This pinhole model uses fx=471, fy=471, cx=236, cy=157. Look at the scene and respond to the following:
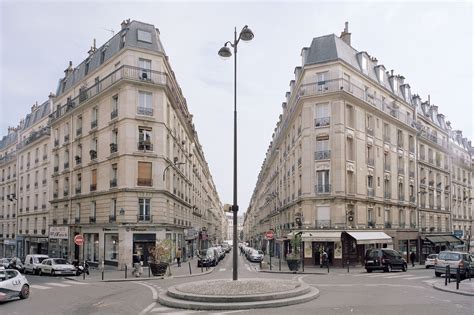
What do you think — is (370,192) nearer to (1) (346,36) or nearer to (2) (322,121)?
(2) (322,121)

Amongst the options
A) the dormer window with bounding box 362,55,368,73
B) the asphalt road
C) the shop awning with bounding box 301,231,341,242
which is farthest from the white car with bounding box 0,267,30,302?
the dormer window with bounding box 362,55,368,73

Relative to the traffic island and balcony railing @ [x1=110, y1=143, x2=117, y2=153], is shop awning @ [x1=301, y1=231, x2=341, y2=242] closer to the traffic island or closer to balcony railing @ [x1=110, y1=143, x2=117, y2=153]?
balcony railing @ [x1=110, y1=143, x2=117, y2=153]

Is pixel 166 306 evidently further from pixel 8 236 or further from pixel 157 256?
pixel 8 236

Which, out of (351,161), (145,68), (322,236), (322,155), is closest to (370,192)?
(351,161)

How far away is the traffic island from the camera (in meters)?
14.3

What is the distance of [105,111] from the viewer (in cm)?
3678

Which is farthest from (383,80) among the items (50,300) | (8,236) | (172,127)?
(8,236)

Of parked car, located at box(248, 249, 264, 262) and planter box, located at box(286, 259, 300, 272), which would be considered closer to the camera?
planter box, located at box(286, 259, 300, 272)

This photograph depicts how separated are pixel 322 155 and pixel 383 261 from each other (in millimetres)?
9526

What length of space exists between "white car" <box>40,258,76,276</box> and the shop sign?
9.93 m

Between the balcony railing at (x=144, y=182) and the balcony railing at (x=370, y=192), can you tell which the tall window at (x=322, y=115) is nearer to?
the balcony railing at (x=370, y=192)

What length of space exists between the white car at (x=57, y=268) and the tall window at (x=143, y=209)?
5823mm

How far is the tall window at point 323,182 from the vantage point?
3603 centimetres

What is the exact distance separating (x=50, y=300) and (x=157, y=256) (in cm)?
1091
